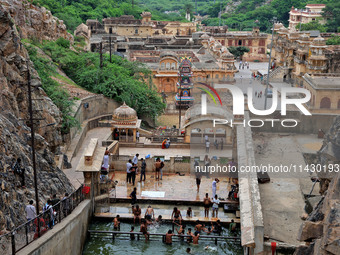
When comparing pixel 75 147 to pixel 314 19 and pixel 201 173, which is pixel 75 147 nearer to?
pixel 201 173

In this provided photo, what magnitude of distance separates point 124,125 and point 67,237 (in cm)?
1242

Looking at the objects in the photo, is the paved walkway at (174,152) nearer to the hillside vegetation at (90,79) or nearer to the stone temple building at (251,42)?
the hillside vegetation at (90,79)

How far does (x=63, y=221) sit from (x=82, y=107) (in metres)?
14.8

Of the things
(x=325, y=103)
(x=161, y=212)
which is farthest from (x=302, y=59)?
(x=161, y=212)

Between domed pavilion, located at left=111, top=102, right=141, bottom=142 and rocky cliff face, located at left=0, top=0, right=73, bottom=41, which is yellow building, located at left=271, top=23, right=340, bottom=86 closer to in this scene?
rocky cliff face, located at left=0, top=0, right=73, bottom=41

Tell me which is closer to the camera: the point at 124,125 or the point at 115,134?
the point at 124,125

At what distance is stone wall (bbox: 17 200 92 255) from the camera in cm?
1409

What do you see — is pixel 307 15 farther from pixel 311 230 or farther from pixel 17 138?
pixel 311 230

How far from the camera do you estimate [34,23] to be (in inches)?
1612

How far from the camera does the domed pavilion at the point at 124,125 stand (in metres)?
28.3

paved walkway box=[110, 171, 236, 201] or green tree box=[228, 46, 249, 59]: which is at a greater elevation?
green tree box=[228, 46, 249, 59]

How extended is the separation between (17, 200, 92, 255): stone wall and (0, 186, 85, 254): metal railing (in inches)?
5.6

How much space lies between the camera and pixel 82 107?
3062cm

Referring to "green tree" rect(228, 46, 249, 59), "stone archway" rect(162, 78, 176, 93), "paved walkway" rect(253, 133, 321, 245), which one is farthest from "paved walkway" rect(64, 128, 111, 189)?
"green tree" rect(228, 46, 249, 59)
